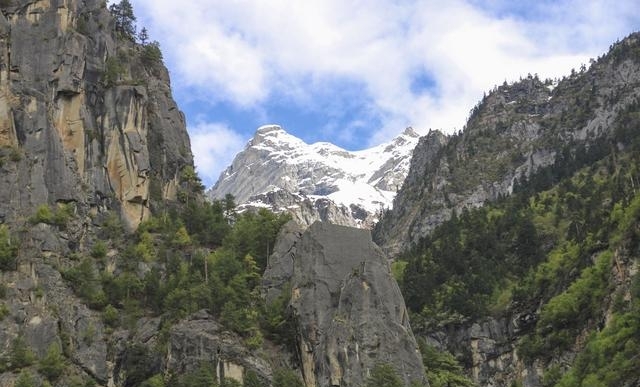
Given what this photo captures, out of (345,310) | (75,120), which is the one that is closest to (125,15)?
(75,120)

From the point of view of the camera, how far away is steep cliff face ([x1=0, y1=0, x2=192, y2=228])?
96.2 m

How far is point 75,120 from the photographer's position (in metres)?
103

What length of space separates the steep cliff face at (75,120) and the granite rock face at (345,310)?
24.6 metres

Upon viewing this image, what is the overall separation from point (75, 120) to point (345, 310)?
43.6 metres

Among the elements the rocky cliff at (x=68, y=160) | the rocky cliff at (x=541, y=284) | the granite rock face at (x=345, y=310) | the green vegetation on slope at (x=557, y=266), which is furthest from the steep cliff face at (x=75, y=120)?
the green vegetation on slope at (x=557, y=266)

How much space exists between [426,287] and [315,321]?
43.3 meters

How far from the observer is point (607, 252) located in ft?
319

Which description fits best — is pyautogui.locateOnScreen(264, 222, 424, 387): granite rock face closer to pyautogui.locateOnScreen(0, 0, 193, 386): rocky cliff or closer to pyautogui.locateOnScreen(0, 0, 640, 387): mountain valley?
pyautogui.locateOnScreen(0, 0, 640, 387): mountain valley

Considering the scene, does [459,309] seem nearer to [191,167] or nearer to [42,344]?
[191,167]

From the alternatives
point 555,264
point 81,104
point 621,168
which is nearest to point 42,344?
point 81,104

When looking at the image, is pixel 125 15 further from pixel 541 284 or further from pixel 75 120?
pixel 541 284

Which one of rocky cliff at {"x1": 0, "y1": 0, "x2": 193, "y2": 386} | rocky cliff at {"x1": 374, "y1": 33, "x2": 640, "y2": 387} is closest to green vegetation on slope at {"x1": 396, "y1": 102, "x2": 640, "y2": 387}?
rocky cliff at {"x1": 374, "y1": 33, "x2": 640, "y2": 387}

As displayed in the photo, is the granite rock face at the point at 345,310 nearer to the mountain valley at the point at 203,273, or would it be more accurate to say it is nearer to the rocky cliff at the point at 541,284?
the mountain valley at the point at 203,273

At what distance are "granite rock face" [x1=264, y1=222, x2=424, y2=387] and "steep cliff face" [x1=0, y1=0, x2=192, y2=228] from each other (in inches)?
968
